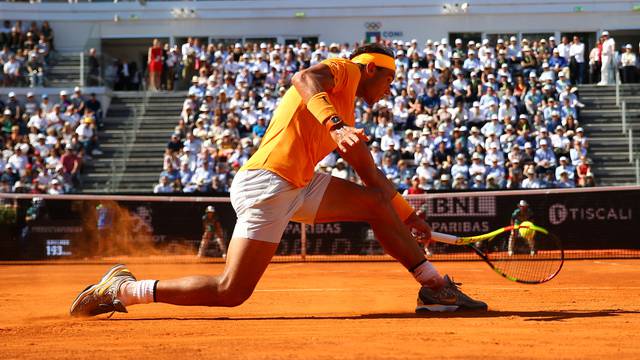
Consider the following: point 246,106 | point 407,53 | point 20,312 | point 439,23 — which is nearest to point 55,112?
point 246,106

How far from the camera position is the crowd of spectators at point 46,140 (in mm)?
23281

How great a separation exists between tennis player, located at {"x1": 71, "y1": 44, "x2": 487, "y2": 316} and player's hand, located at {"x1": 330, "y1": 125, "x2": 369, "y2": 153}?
24cm

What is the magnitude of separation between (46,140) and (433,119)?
34.6ft

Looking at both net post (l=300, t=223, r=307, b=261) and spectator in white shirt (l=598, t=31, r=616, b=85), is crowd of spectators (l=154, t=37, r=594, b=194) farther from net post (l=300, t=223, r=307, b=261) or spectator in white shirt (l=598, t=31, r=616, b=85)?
net post (l=300, t=223, r=307, b=261)

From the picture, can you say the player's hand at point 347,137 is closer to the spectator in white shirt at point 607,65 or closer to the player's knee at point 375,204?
the player's knee at point 375,204

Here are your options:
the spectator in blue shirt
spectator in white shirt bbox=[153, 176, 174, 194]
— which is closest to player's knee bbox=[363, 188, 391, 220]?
spectator in white shirt bbox=[153, 176, 174, 194]

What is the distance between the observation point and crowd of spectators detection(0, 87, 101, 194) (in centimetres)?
2328

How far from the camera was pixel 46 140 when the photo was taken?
2502 centimetres

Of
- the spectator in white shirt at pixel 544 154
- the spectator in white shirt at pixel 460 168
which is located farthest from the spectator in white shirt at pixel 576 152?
the spectator in white shirt at pixel 460 168

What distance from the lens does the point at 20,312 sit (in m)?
8.54

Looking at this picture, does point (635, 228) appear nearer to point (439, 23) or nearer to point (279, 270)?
point (279, 270)

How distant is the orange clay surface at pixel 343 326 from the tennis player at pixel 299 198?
25cm

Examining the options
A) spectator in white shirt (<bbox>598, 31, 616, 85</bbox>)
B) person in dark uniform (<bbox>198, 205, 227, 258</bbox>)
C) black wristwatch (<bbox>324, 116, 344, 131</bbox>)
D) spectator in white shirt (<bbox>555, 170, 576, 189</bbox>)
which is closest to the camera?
black wristwatch (<bbox>324, 116, 344, 131</bbox>)

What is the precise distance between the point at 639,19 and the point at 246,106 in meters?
13.8
